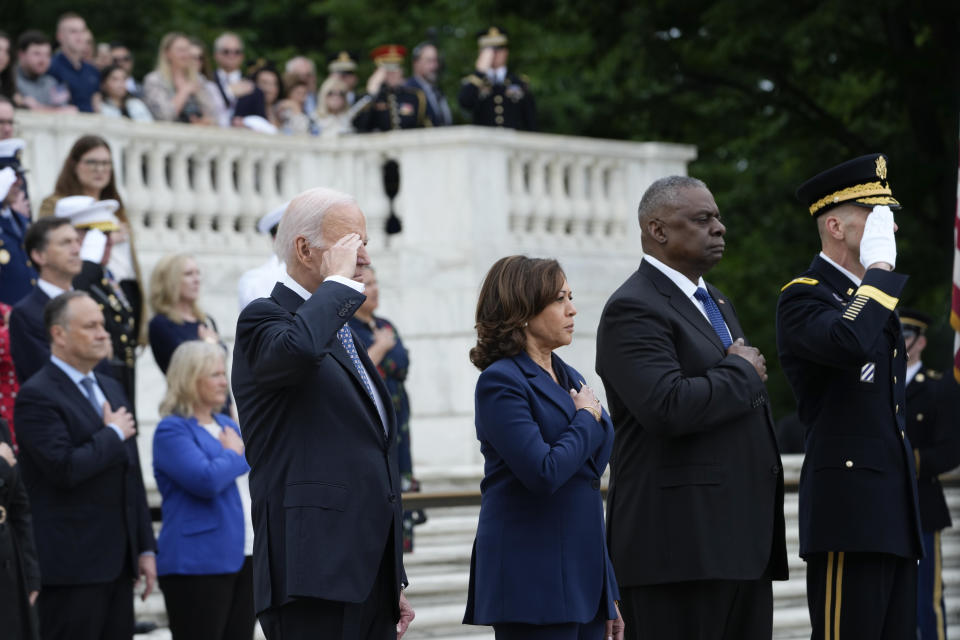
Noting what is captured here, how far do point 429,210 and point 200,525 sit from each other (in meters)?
7.80

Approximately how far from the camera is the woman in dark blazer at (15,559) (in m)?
7.29

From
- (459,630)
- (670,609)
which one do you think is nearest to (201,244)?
(459,630)

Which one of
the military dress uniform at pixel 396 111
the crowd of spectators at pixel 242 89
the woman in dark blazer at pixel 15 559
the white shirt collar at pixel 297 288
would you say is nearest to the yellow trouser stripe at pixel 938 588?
the woman in dark blazer at pixel 15 559

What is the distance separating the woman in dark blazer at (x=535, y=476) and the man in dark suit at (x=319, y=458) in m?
0.37

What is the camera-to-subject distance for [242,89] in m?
16.0

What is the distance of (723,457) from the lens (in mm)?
6219

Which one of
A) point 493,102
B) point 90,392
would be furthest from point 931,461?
point 493,102

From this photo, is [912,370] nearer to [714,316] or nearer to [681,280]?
[714,316]

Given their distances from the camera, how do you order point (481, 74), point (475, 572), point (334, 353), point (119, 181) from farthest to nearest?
1. point (481, 74)
2. point (119, 181)
3. point (475, 572)
4. point (334, 353)

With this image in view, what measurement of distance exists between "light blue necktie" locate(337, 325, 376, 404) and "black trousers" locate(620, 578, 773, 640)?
1.22 metres

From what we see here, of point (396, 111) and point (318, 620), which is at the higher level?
point (396, 111)

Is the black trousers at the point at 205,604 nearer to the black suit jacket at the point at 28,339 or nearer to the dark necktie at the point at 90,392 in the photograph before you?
the dark necktie at the point at 90,392

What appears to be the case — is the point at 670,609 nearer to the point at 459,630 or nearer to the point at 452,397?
the point at 459,630

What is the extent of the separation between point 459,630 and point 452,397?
5.24m
